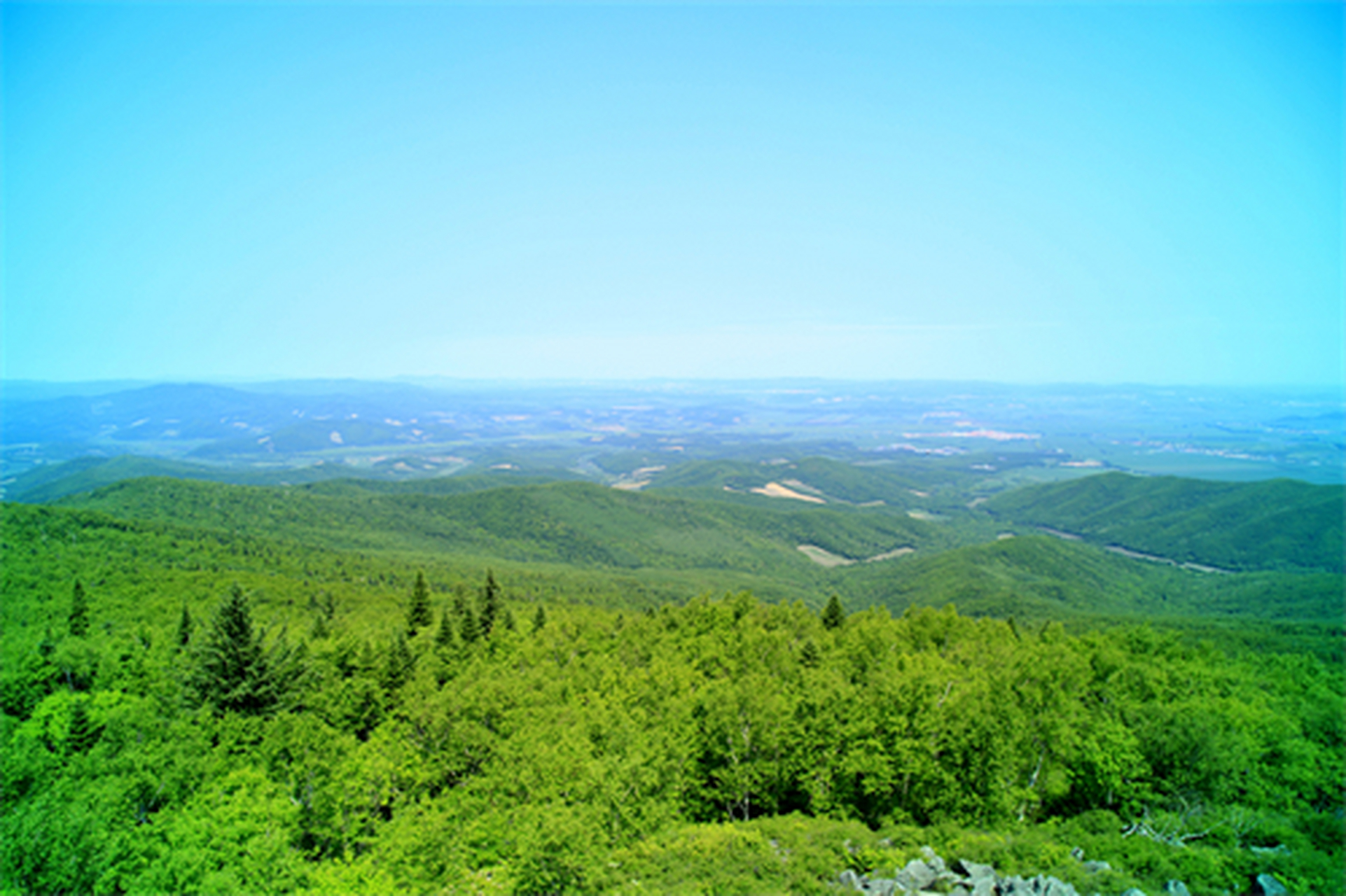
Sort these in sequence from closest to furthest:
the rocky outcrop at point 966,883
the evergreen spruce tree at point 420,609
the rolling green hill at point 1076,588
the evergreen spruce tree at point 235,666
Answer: the rocky outcrop at point 966,883 < the evergreen spruce tree at point 235,666 < the evergreen spruce tree at point 420,609 < the rolling green hill at point 1076,588

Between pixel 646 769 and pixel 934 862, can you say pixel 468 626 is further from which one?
pixel 934 862

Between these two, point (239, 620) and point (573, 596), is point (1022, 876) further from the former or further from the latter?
point (573, 596)

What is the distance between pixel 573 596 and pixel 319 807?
372 ft

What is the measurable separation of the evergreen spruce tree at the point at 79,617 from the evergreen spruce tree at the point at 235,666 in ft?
53.6

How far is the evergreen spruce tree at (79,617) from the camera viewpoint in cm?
4144

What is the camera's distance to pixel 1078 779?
1074 inches

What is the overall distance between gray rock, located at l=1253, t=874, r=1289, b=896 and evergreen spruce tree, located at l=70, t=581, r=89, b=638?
60.1 m

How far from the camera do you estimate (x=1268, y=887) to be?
55.8 ft

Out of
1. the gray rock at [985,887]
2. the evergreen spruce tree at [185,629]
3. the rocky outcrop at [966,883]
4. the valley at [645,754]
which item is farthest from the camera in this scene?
the evergreen spruce tree at [185,629]

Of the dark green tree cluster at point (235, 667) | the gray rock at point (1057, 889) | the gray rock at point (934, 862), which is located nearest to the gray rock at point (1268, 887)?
the gray rock at point (1057, 889)

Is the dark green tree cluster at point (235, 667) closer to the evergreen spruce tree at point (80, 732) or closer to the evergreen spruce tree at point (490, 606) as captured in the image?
the evergreen spruce tree at point (80, 732)

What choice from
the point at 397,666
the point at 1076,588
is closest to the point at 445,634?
the point at 397,666

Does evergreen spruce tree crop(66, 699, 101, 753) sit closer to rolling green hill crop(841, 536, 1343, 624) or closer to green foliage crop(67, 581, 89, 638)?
green foliage crop(67, 581, 89, 638)

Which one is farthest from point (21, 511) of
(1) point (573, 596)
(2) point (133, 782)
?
(2) point (133, 782)
